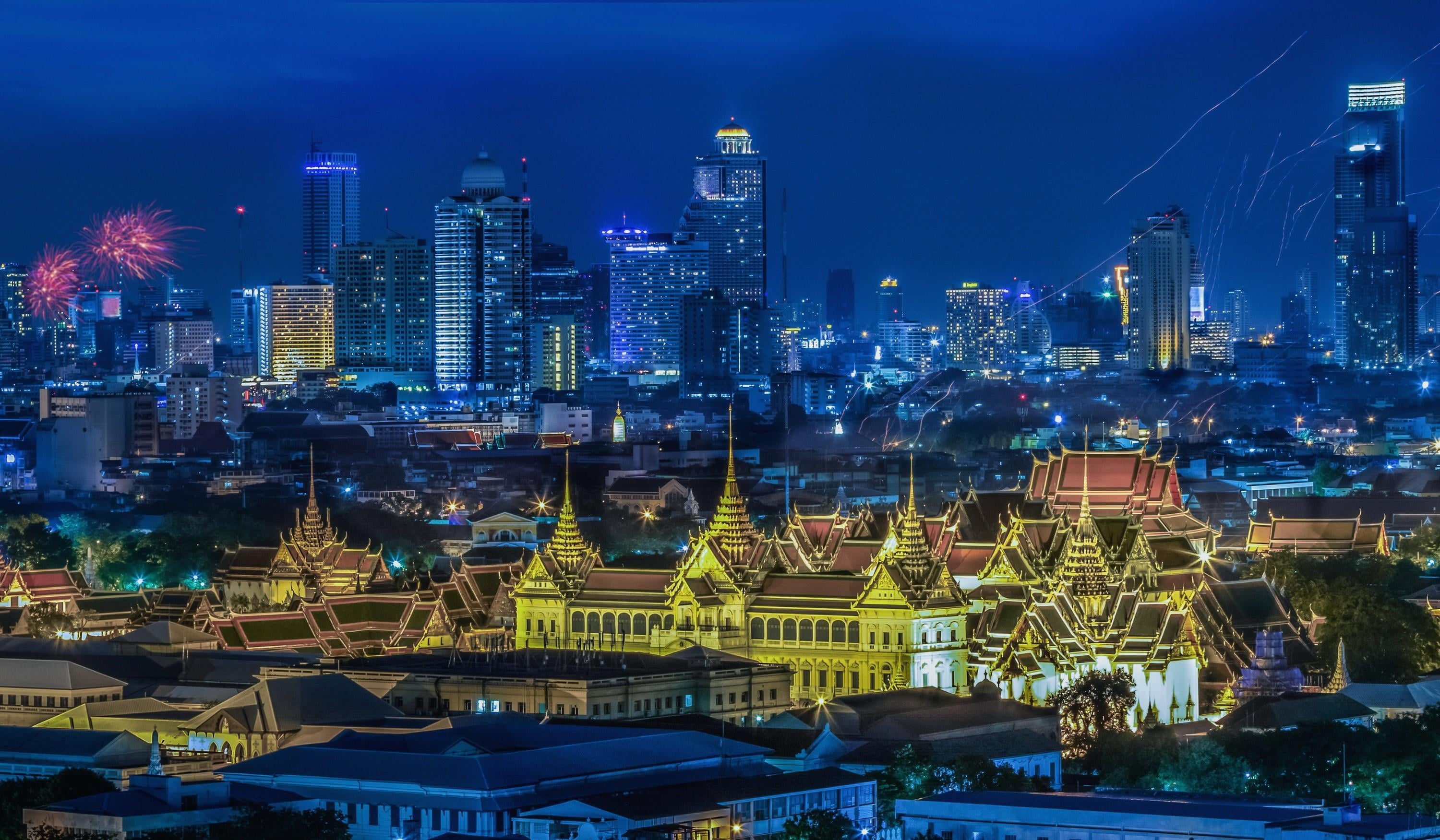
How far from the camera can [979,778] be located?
260 feet

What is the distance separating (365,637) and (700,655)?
17701 mm

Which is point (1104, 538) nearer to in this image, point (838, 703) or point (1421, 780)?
point (838, 703)

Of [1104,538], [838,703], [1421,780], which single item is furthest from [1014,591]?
[1421,780]

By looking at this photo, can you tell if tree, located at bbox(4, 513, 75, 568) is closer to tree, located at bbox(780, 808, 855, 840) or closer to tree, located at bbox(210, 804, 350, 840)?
tree, located at bbox(210, 804, 350, 840)

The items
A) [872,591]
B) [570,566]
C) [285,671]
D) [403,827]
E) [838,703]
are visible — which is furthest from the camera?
[570,566]

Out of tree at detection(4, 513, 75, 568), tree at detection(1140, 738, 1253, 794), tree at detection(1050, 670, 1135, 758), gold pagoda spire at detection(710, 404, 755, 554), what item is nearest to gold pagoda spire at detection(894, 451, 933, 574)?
gold pagoda spire at detection(710, 404, 755, 554)

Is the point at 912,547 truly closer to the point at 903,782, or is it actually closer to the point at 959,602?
the point at 959,602

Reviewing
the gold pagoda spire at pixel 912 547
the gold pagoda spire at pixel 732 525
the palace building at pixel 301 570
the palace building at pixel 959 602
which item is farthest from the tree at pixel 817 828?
the palace building at pixel 301 570

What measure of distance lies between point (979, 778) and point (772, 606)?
28746mm

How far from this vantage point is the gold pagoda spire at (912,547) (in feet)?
347

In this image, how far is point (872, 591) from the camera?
105 metres

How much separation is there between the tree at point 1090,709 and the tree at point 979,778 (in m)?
11.0

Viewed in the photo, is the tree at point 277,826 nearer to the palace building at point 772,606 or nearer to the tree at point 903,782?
the tree at point 903,782

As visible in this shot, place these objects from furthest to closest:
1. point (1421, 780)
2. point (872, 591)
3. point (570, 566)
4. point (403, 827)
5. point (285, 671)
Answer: point (570, 566), point (872, 591), point (285, 671), point (1421, 780), point (403, 827)
